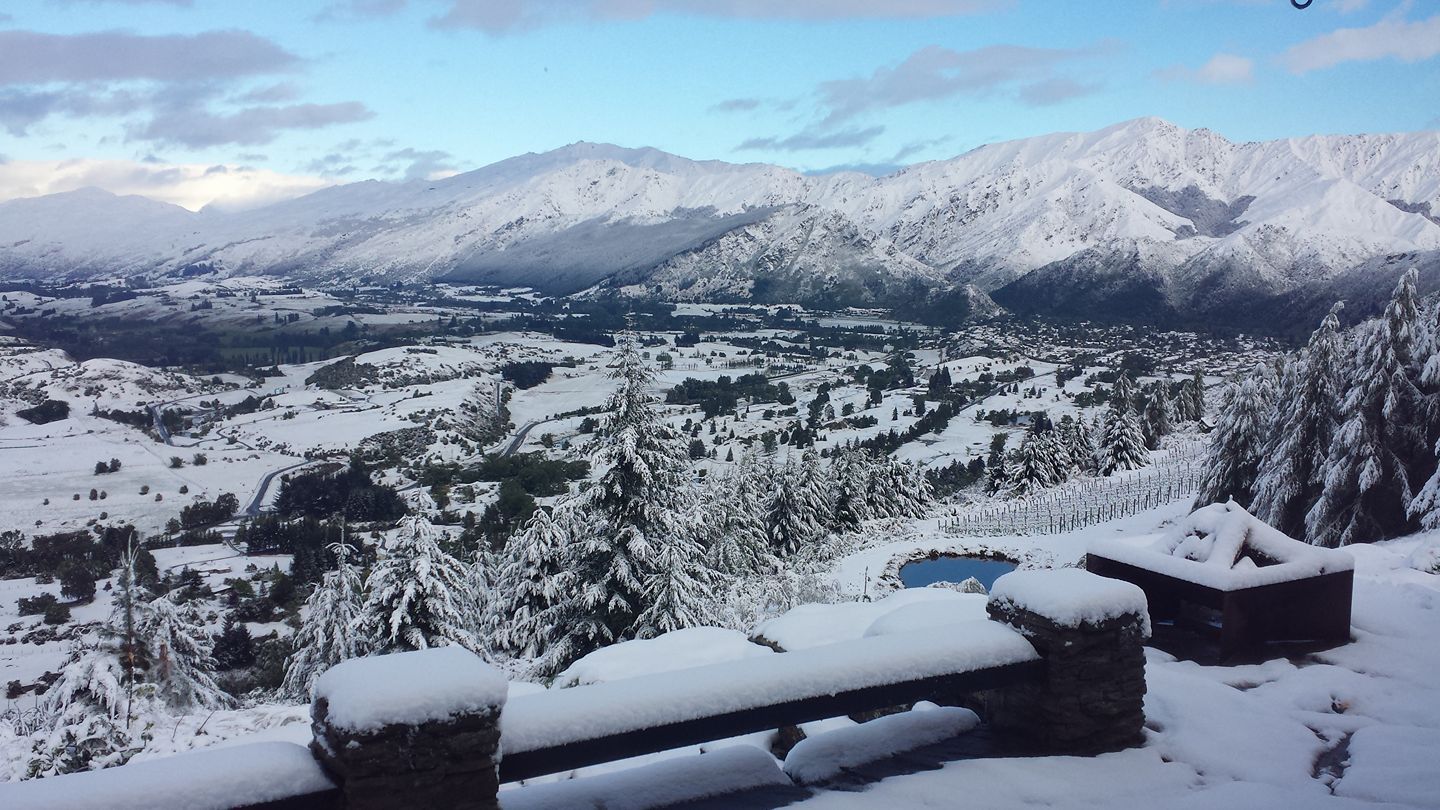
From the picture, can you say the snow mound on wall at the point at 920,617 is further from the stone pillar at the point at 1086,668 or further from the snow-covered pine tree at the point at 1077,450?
the snow-covered pine tree at the point at 1077,450

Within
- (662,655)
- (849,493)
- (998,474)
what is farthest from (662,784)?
(998,474)

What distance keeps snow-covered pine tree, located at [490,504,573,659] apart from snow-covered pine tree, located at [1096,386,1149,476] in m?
A: 34.0

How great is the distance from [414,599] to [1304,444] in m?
20.2

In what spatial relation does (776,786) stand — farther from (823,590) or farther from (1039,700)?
(823,590)

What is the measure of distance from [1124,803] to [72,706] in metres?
12.9

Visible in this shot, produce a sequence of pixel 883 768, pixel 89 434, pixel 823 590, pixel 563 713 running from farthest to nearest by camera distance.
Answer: pixel 89 434 < pixel 823 590 < pixel 883 768 < pixel 563 713

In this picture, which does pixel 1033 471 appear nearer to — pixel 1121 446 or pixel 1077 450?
pixel 1121 446

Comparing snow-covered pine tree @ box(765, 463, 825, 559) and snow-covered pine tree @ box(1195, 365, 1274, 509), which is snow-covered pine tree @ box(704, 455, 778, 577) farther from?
snow-covered pine tree @ box(1195, 365, 1274, 509)

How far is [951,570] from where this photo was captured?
22.9m

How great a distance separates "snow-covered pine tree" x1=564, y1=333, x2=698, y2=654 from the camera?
15664mm

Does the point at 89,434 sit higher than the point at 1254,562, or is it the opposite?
the point at 1254,562

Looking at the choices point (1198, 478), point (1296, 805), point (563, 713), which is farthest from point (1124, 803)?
point (1198, 478)

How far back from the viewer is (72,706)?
1100 cm

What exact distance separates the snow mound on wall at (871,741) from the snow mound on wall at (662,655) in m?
2.26
